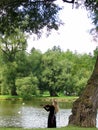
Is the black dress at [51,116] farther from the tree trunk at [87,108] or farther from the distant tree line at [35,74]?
the distant tree line at [35,74]

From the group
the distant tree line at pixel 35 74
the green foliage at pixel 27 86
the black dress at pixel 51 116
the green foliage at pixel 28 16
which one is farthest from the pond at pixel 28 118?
the green foliage at pixel 27 86

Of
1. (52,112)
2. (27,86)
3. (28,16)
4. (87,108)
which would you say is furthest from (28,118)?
(27,86)

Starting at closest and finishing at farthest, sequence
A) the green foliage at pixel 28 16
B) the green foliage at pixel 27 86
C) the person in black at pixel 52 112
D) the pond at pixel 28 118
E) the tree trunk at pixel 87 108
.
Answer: the tree trunk at pixel 87 108, the person in black at pixel 52 112, the green foliage at pixel 28 16, the pond at pixel 28 118, the green foliage at pixel 27 86

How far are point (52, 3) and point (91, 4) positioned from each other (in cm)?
211

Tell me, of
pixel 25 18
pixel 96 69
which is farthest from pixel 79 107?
pixel 25 18

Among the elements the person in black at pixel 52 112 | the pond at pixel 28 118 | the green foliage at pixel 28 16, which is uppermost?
the green foliage at pixel 28 16

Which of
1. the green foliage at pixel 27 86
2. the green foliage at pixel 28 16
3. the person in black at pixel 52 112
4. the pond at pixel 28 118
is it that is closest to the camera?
the person in black at pixel 52 112

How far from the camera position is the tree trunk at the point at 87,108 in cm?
1525

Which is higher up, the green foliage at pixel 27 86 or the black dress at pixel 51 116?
the green foliage at pixel 27 86

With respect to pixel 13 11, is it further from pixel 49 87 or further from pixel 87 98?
pixel 49 87

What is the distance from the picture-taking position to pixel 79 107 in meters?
15.4

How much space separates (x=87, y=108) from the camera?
15359 mm

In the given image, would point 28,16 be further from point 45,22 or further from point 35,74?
point 35,74

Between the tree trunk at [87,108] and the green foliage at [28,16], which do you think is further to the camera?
the green foliage at [28,16]
